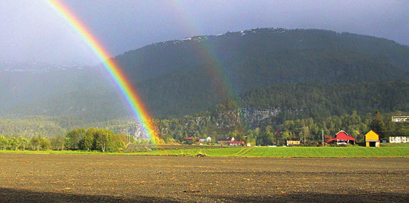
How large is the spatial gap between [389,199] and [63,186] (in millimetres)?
19408

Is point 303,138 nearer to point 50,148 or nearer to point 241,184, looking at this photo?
point 50,148

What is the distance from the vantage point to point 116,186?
1111 inches

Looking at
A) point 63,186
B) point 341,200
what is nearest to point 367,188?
point 341,200

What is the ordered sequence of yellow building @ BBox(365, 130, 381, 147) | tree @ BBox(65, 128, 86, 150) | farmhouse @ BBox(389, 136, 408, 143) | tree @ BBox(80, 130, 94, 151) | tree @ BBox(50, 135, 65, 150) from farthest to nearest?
tree @ BBox(50, 135, 65, 150) < tree @ BBox(65, 128, 86, 150) < farmhouse @ BBox(389, 136, 408, 143) < yellow building @ BBox(365, 130, 381, 147) < tree @ BBox(80, 130, 94, 151)

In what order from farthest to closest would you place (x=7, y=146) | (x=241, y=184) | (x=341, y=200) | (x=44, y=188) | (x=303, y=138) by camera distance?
1. (x=303, y=138)
2. (x=7, y=146)
3. (x=241, y=184)
4. (x=44, y=188)
5. (x=341, y=200)

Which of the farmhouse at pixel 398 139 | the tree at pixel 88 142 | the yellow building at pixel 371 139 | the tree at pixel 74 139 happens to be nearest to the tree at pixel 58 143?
the tree at pixel 74 139

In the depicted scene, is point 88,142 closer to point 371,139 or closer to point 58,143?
point 58,143

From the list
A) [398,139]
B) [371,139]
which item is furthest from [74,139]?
[398,139]

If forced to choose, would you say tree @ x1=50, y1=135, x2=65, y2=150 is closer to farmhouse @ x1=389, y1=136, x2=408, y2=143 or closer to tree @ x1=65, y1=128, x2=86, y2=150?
tree @ x1=65, y1=128, x2=86, y2=150

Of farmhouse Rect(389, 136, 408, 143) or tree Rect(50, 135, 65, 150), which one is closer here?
farmhouse Rect(389, 136, 408, 143)

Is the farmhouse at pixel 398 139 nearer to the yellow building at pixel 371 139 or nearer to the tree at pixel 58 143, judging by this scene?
the yellow building at pixel 371 139

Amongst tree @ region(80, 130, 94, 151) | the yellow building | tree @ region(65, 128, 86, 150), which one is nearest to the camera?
tree @ region(80, 130, 94, 151)

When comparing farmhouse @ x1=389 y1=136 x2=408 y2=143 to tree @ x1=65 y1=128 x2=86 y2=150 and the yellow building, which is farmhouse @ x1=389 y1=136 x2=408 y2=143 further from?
tree @ x1=65 y1=128 x2=86 y2=150

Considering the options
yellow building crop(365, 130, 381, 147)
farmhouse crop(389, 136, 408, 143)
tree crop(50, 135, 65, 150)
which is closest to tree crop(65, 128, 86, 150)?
tree crop(50, 135, 65, 150)
